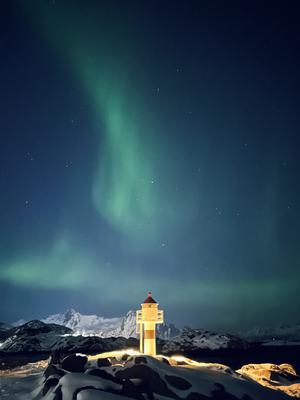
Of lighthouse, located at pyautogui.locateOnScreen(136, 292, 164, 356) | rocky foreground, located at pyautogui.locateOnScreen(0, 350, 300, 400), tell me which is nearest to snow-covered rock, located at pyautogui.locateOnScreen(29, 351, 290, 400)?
rocky foreground, located at pyautogui.locateOnScreen(0, 350, 300, 400)

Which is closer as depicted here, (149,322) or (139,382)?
(139,382)

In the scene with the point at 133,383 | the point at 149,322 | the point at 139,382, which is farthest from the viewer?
the point at 149,322

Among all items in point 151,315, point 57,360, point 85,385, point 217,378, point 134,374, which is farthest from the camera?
→ point 151,315

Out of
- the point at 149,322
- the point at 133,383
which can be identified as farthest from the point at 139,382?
the point at 149,322

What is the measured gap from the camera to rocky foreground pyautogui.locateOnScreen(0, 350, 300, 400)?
28656 millimetres

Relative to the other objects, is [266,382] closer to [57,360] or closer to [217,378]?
[217,378]

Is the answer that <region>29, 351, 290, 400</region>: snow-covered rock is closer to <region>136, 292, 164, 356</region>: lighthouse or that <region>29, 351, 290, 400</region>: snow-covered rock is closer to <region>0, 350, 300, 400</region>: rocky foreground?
<region>0, 350, 300, 400</region>: rocky foreground

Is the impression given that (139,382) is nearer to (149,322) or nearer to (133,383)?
(133,383)

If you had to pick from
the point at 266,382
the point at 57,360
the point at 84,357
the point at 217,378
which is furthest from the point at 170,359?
the point at 266,382

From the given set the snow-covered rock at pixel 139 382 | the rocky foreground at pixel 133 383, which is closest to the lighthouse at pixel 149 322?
the rocky foreground at pixel 133 383

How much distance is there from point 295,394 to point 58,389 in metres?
26.6

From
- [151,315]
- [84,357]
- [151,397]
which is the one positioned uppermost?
[151,315]

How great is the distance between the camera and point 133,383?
30078 mm

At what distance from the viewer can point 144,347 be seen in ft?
154
